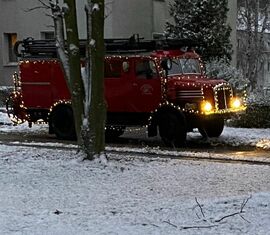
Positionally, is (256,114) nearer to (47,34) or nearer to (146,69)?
(146,69)

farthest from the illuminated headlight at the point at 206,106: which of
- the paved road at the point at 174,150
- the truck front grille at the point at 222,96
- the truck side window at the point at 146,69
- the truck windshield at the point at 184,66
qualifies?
the truck side window at the point at 146,69

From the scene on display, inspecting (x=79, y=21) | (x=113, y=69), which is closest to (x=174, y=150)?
(x=113, y=69)

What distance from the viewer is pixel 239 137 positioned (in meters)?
17.3

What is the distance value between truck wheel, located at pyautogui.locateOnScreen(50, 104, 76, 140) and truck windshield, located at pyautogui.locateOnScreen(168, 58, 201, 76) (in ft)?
10.4

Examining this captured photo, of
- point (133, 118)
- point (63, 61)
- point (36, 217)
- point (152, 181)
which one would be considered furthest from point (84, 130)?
point (133, 118)

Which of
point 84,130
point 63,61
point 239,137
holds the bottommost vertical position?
point 239,137

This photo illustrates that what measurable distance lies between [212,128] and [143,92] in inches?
90.3

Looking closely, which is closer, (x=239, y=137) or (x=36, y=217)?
(x=36, y=217)

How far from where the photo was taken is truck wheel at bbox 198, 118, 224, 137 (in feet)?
55.9

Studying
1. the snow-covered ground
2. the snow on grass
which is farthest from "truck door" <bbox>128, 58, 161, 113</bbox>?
the snow on grass

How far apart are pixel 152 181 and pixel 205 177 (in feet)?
3.14

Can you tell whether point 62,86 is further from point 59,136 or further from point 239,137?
point 239,137

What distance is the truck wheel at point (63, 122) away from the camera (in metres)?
17.7

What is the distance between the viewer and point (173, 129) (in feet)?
52.2
